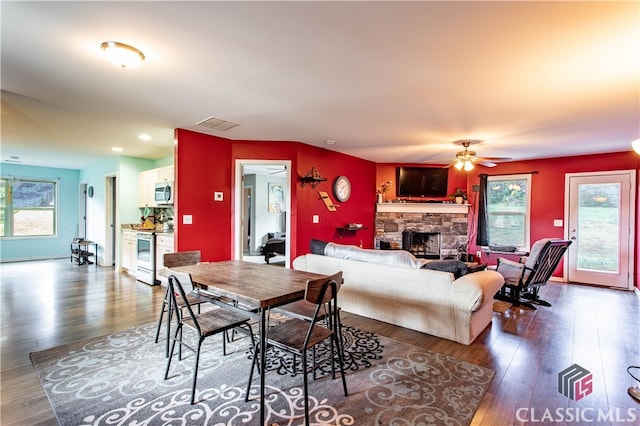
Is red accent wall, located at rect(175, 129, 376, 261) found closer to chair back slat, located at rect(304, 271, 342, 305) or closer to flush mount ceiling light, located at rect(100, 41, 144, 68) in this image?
flush mount ceiling light, located at rect(100, 41, 144, 68)

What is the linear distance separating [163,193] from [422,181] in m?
5.45

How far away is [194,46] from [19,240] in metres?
8.93

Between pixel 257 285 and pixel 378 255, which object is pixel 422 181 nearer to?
pixel 378 255

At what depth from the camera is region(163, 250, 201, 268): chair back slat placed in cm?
304

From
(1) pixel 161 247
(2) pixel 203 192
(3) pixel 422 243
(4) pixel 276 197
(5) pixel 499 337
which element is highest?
(4) pixel 276 197

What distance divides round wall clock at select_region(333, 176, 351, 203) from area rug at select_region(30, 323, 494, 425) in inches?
139

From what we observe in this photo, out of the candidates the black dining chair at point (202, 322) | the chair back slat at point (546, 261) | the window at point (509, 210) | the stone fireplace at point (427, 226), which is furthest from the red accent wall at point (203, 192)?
the window at point (509, 210)

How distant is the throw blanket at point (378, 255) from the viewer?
332 cm

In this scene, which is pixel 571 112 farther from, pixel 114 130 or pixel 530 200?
pixel 114 130

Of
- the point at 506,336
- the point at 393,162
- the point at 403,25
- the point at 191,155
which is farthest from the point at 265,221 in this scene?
the point at 403,25

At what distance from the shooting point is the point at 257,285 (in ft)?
7.52

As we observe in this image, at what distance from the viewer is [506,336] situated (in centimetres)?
320

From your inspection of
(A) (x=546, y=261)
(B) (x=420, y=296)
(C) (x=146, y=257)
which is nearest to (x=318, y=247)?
(B) (x=420, y=296)

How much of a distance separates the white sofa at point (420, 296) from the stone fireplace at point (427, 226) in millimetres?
3506
